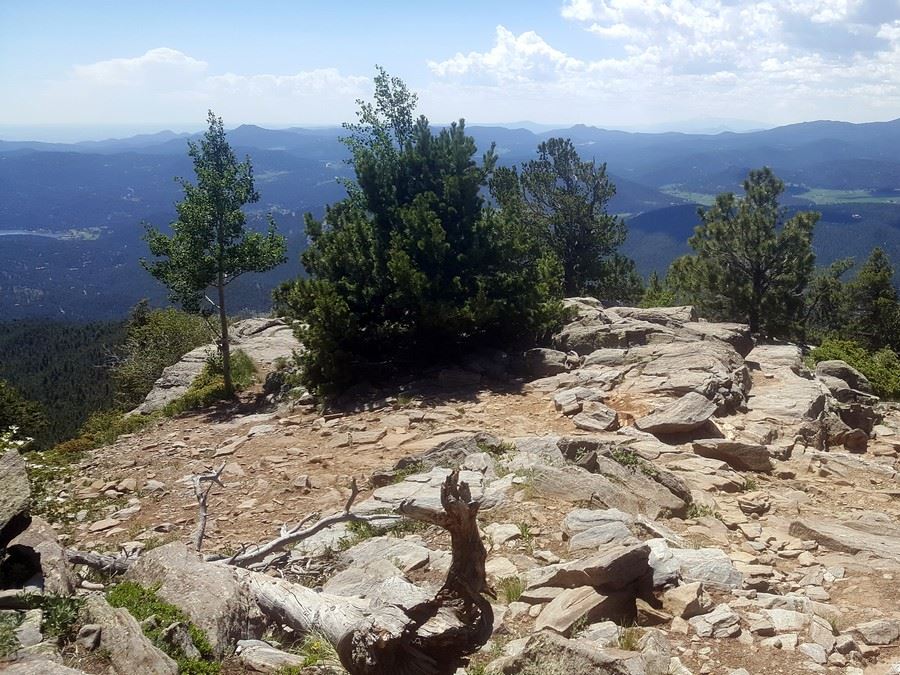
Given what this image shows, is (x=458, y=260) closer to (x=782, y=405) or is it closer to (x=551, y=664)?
(x=782, y=405)

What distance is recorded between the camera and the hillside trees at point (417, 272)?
16000 millimetres

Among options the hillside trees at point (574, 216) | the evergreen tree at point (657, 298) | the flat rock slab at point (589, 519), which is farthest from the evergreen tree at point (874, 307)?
the flat rock slab at point (589, 519)

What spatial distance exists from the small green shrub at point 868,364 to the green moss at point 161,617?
68.5 ft

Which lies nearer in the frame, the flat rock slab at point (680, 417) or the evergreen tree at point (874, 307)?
the flat rock slab at point (680, 417)

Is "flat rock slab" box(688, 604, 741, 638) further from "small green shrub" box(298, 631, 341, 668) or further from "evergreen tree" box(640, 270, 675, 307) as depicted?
"evergreen tree" box(640, 270, 675, 307)

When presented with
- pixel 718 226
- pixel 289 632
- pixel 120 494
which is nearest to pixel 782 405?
pixel 289 632

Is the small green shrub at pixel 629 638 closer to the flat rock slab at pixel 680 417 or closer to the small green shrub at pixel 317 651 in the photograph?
the small green shrub at pixel 317 651

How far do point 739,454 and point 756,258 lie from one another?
18997 mm

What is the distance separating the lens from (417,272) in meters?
15.6

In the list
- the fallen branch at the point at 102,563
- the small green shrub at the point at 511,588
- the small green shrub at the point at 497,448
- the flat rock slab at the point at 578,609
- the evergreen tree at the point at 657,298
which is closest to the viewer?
the flat rock slab at the point at 578,609

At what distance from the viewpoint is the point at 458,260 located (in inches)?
663

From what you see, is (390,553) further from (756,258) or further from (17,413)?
(17,413)

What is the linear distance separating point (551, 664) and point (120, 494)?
9871 mm

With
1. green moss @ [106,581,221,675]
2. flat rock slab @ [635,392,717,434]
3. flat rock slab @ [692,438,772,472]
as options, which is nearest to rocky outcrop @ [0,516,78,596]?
green moss @ [106,581,221,675]
